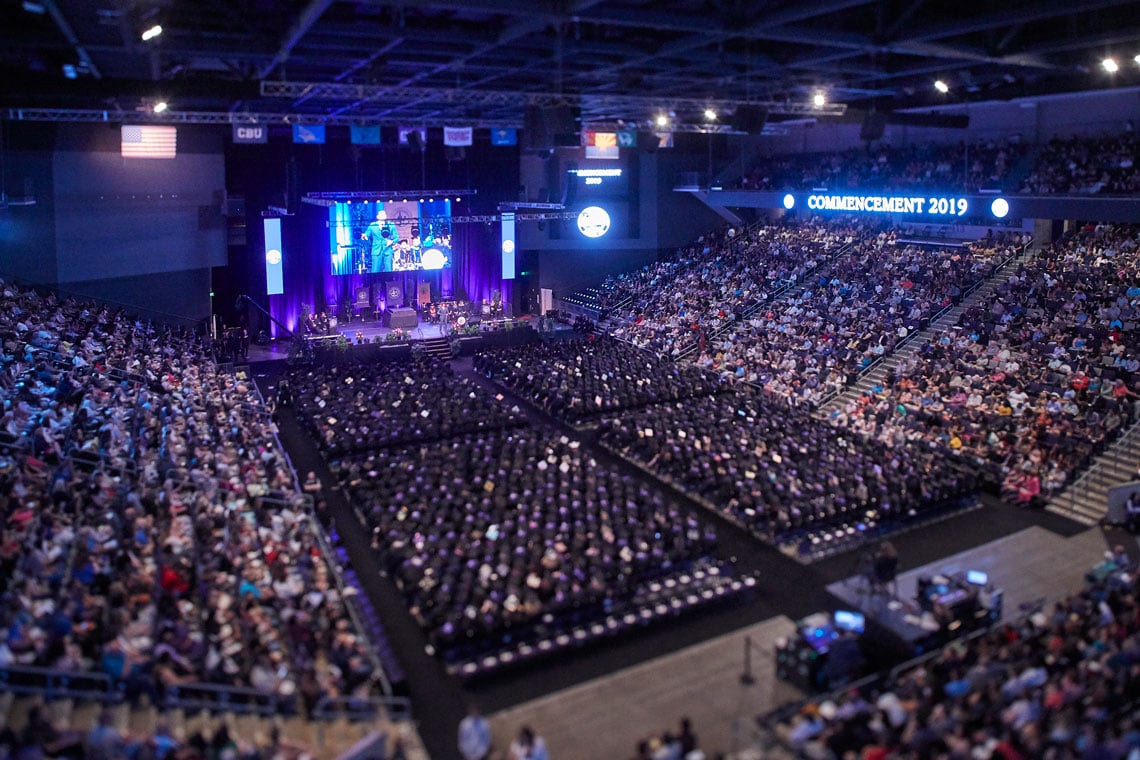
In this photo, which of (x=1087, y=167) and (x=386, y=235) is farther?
(x=386, y=235)

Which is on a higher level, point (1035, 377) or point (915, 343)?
point (915, 343)

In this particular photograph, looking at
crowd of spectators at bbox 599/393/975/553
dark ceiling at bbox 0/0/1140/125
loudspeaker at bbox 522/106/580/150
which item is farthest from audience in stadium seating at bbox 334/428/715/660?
dark ceiling at bbox 0/0/1140/125

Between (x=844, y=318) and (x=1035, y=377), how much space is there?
7220 mm

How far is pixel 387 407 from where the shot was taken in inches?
867

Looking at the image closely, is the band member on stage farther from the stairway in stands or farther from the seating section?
the seating section

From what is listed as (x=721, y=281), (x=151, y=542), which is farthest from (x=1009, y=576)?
(x=721, y=281)

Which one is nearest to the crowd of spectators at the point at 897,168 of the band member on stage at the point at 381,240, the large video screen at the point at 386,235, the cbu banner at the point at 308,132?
the large video screen at the point at 386,235

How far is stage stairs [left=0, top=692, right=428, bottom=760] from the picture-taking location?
9094 mm

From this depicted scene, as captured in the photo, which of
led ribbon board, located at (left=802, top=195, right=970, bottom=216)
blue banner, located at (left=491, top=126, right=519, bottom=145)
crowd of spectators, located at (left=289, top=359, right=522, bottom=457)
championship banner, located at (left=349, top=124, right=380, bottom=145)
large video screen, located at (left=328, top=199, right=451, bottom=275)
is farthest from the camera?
large video screen, located at (left=328, top=199, right=451, bottom=275)

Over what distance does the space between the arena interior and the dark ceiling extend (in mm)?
122

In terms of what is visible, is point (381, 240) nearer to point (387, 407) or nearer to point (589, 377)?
point (589, 377)

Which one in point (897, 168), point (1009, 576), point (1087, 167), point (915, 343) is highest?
point (897, 168)

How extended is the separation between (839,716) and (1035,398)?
14.0 meters

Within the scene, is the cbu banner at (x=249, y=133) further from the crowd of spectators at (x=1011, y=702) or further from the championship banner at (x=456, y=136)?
the crowd of spectators at (x=1011, y=702)
